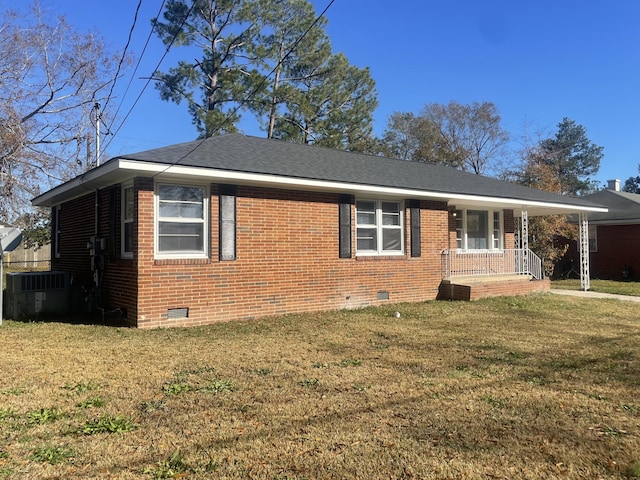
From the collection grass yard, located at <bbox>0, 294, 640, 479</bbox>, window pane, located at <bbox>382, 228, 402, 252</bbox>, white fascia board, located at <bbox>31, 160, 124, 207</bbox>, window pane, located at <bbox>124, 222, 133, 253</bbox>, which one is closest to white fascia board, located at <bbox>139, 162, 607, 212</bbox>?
white fascia board, located at <bbox>31, 160, 124, 207</bbox>

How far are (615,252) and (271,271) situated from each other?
18.6 metres

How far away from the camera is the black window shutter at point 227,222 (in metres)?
8.86

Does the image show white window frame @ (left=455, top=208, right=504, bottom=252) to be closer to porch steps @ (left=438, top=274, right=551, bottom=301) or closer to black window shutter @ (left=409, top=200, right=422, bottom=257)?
porch steps @ (left=438, top=274, right=551, bottom=301)

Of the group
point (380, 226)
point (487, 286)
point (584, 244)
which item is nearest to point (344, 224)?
point (380, 226)

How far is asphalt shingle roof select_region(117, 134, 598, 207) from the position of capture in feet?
28.9

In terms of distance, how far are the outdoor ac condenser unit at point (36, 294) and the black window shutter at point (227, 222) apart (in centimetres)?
385

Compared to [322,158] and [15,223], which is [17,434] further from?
[15,223]

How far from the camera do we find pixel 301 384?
16.3ft

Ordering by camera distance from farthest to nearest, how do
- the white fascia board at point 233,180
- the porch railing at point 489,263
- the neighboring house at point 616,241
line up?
the neighboring house at point 616,241 < the porch railing at point 489,263 < the white fascia board at point 233,180

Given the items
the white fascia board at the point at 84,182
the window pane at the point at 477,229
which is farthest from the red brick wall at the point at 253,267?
the window pane at the point at 477,229

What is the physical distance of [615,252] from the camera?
69.3 ft

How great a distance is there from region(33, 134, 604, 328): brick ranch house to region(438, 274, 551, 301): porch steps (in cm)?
4

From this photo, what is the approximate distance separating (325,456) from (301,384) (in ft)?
5.60

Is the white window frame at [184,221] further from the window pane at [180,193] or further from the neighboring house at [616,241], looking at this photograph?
the neighboring house at [616,241]
